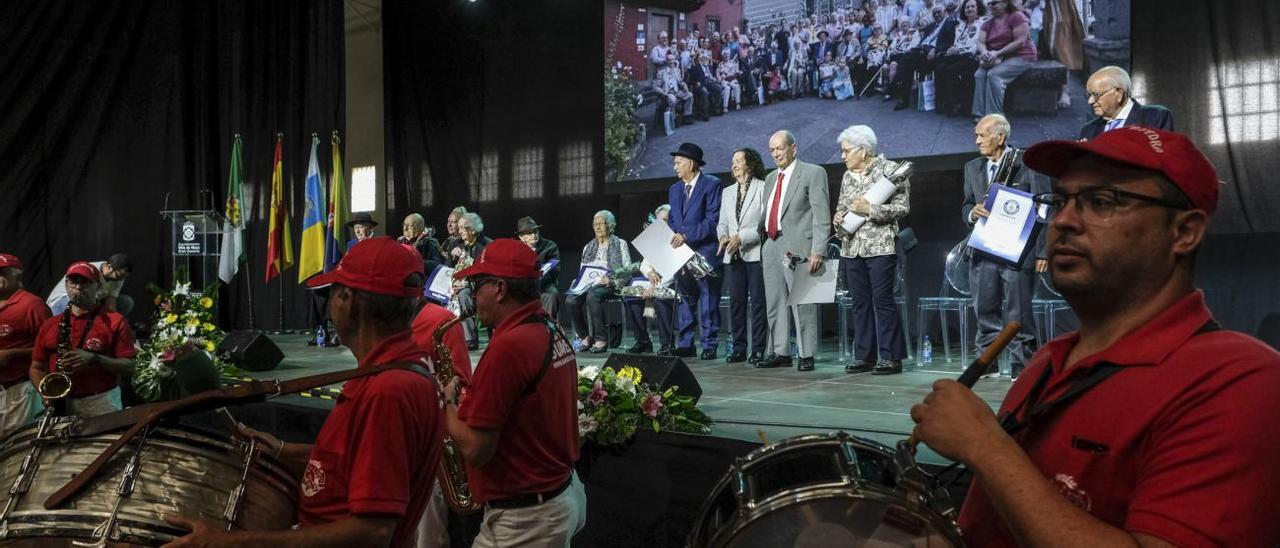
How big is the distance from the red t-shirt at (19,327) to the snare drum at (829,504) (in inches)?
225

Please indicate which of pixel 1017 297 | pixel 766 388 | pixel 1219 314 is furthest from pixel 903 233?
pixel 1219 314

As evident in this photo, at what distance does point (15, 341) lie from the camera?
5957 millimetres

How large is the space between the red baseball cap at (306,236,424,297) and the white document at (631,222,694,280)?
567cm

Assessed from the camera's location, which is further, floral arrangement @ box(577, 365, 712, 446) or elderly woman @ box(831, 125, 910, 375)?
elderly woman @ box(831, 125, 910, 375)

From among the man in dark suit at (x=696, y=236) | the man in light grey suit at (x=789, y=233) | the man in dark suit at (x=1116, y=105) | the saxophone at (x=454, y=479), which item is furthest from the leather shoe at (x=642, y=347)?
the saxophone at (x=454, y=479)

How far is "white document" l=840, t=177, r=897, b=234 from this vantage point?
675cm

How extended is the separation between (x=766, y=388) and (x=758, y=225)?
1.80 metres

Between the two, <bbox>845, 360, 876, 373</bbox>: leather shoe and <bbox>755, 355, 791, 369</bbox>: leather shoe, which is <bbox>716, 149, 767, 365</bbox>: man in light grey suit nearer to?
<bbox>755, 355, 791, 369</bbox>: leather shoe

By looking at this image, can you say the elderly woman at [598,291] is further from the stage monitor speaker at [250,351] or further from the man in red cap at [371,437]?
the man in red cap at [371,437]

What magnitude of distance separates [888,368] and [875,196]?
1.24 metres

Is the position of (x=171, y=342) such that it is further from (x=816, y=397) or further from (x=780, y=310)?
(x=816, y=397)

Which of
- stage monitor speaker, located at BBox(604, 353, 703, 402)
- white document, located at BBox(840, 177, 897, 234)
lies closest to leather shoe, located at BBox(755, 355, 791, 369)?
white document, located at BBox(840, 177, 897, 234)

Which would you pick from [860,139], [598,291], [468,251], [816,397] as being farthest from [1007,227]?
[468,251]

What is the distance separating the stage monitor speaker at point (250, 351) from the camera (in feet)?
29.0
